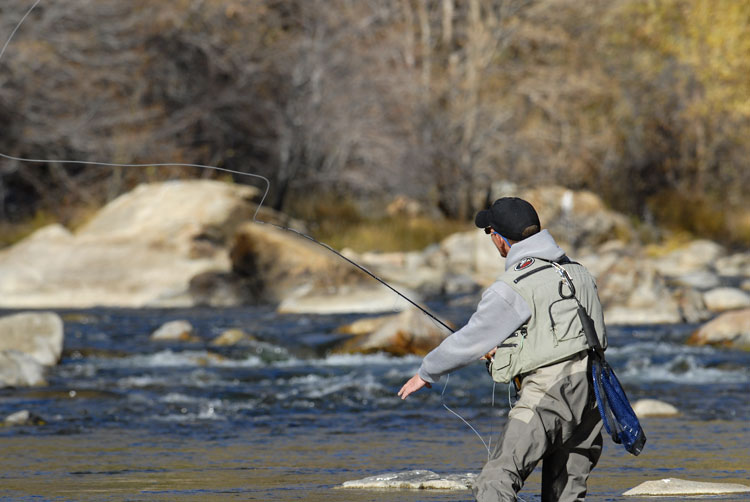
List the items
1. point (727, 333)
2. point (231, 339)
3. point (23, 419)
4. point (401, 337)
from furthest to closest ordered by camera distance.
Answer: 1. point (231, 339)
2. point (727, 333)
3. point (401, 337)
4. point (23, 419)

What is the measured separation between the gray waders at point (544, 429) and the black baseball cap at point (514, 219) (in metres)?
0.45

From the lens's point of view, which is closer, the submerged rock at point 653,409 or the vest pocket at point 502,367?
the vest pocket at point 502,367

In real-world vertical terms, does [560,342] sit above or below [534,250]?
below

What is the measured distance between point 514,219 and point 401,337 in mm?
7509

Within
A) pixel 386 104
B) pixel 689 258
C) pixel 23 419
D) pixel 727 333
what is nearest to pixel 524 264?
pixel 23 419

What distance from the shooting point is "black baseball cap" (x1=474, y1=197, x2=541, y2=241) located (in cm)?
418

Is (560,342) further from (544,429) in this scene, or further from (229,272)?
(229,272)

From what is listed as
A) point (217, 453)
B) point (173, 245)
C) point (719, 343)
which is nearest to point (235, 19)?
point (173, 245)

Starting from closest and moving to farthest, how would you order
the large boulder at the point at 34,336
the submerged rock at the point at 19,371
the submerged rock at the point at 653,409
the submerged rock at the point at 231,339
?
1. the submerged rock at the point at 653,409
2. the submerged rock at the point at 19,371
3. the large boulder at the point at 34,336
4. the submerged rock at the point at 231,339

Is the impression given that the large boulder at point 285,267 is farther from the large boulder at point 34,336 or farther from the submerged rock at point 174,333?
the large boulder at point 34,336

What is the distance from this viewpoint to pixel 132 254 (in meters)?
18.3

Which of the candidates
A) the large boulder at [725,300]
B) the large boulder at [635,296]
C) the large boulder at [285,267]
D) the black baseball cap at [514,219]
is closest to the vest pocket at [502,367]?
the black baseball cap at [514,219]

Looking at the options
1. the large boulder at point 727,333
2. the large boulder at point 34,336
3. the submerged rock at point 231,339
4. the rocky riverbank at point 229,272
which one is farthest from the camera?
the rocky riverbank at point 229,272

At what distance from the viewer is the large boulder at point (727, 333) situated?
1199 centimetres
